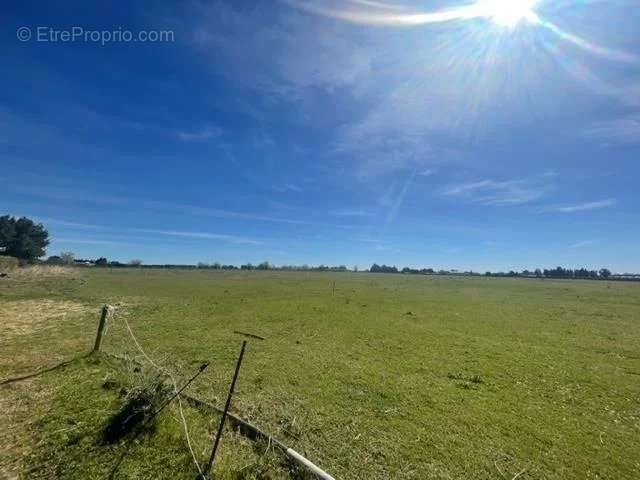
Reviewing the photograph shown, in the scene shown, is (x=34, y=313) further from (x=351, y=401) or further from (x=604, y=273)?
(x=604, y=273)

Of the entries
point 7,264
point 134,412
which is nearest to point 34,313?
point 134,412

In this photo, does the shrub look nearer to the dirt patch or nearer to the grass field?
the dirt patch

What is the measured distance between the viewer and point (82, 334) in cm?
→ 1447

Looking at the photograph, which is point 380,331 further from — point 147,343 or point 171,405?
point 171,405

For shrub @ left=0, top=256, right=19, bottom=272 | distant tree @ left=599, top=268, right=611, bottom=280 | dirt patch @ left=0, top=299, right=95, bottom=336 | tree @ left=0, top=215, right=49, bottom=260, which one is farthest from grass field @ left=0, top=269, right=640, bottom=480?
distant tree @ left=599, top=268, right=611, bottom=280

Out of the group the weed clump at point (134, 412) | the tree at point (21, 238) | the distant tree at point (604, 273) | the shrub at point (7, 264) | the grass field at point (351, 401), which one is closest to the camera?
the grass field at point (351, 401)

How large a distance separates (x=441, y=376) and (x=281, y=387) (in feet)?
18.4

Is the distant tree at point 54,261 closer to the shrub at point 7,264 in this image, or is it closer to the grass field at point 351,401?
the shrub at point 7,264

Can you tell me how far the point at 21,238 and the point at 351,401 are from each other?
96.4m

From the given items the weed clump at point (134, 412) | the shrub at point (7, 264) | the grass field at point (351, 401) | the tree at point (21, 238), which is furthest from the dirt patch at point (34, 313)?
the tree at point (21, 238)

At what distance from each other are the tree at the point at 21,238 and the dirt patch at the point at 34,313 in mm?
68766

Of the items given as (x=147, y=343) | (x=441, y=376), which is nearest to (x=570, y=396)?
(x=441, y=376)

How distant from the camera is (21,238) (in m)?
74.4

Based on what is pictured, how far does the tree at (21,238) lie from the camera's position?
72312 millimetres
